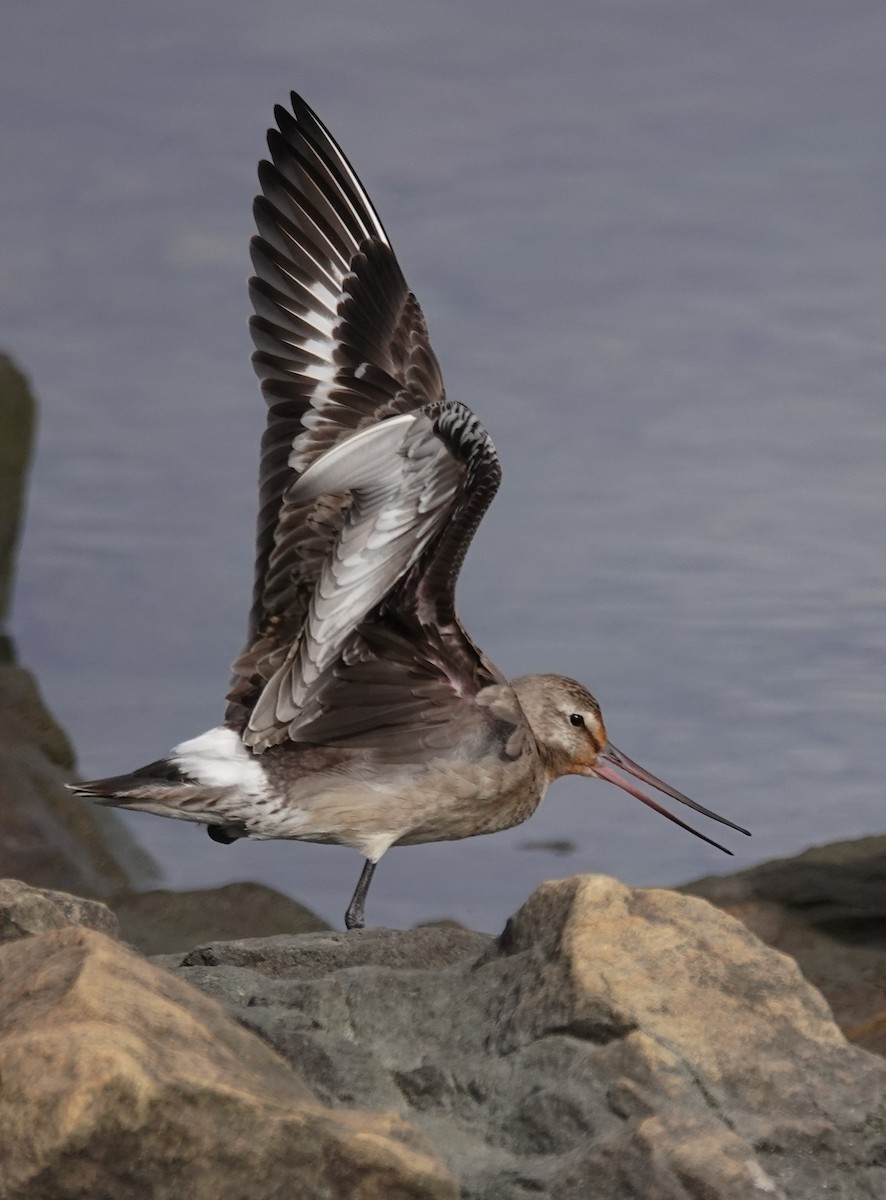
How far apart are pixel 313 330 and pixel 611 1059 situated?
490 centimetres

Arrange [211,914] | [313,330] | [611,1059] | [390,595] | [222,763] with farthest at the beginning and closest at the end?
[211,914]
[313,330]
[222,763]
[390,595]
[611,1059]

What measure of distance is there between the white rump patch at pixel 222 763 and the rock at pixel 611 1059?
2.77m

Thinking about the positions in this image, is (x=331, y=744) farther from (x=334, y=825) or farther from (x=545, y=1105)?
(x=545, y=1105)

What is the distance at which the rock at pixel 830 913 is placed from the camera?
8.45 m

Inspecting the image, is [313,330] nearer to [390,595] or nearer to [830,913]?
[390,595]


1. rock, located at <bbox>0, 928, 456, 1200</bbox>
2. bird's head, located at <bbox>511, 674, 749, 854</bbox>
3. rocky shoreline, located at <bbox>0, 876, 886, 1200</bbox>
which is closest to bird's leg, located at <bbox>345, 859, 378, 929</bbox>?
bird's head, located at <bbox>511, 674, 749, 854</bbox>

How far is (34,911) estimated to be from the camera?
580 centimetres

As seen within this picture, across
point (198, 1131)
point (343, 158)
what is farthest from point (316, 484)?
point (198, 1131)

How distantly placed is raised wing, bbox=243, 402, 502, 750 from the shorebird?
0.4 inches

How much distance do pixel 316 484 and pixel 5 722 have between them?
6.80 meters

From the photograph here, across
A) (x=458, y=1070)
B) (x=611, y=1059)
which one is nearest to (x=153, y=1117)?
(x=458, y=1070)

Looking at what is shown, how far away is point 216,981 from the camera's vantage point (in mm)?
5938

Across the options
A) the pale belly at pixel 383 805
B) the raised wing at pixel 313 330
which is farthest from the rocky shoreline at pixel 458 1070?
the raised wing at pixel 313 330

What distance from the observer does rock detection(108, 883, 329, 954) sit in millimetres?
10406
